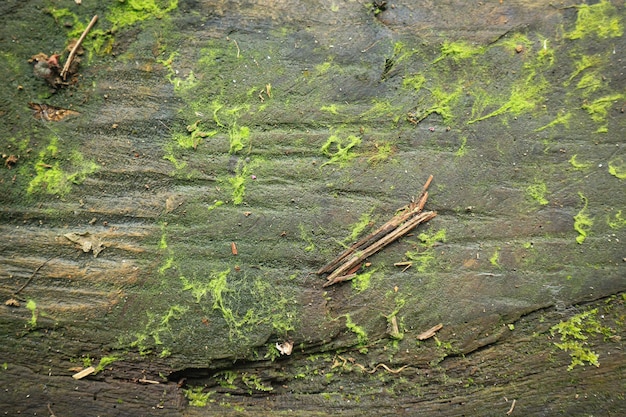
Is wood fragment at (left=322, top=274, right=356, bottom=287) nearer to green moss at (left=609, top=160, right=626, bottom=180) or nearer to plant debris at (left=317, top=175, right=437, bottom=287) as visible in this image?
plant debris at (left=317, top=175, right=437, bottom=287)

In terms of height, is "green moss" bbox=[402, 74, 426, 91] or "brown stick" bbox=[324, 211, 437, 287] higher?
"green moss" bbox=[402, 74, 426, 91]

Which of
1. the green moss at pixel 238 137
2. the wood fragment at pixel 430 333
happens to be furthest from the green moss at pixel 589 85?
the green moss at pixel 238 137

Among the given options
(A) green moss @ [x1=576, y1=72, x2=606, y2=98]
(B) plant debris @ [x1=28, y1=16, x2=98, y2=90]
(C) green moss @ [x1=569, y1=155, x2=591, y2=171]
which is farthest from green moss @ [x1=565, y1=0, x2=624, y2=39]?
(B) plant debris @ [x1=28, y1=16, x2=98, y2=90]

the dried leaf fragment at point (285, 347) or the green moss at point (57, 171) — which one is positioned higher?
the green moss at point (57, 171)

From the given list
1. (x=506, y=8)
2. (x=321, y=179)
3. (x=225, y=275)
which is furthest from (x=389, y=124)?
(x=225, y=275)

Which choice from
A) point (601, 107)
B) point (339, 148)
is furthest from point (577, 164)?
point (339, 148)

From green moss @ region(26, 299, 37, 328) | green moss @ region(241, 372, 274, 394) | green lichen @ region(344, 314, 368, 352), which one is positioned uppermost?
green moss @ region(26, 299, 37, 328)

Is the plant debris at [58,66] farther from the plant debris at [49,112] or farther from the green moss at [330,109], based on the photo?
the green moss at [330,109]
